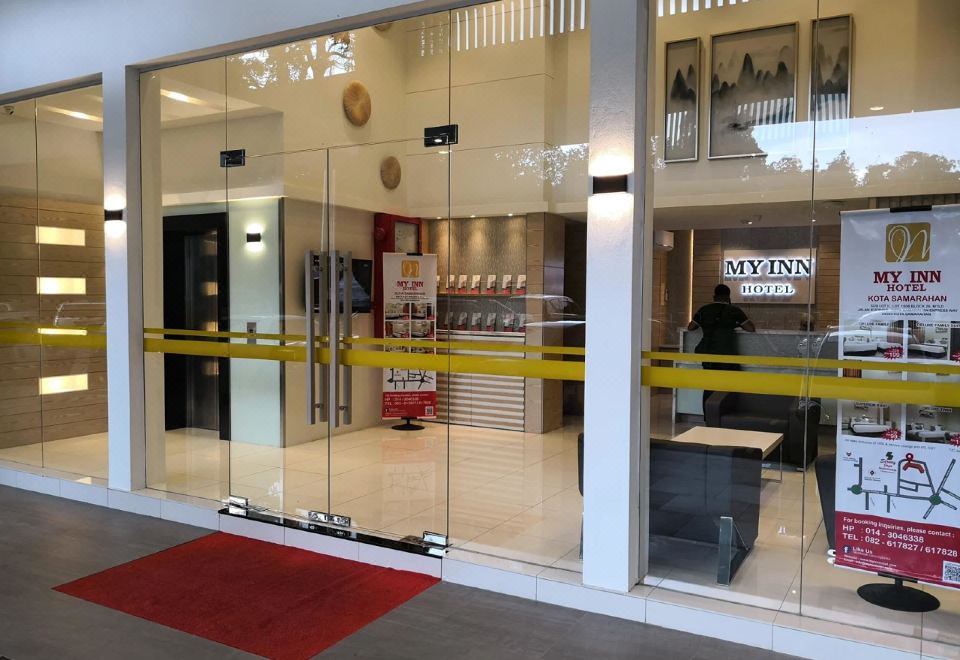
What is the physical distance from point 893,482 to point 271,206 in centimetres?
397

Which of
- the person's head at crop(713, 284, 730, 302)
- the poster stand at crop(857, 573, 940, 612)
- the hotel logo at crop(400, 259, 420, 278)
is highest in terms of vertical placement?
the hotel logo at crop(400, 259, 420, 278)

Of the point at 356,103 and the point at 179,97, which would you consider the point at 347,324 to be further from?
the point at 179,97

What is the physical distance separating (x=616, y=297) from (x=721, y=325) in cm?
54

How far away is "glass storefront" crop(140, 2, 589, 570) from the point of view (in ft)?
14.0

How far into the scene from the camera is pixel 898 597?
11.6 feet

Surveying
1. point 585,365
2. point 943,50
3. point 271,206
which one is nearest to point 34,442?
point 271,206

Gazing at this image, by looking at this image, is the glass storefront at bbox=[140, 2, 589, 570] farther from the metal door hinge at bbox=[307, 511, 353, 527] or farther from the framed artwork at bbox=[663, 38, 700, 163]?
the framed artwork at bbox=[663, 38, 700, 163]

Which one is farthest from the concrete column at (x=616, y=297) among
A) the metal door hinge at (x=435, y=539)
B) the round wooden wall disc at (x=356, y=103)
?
the round wooden wall disc at (x=356, y=103)

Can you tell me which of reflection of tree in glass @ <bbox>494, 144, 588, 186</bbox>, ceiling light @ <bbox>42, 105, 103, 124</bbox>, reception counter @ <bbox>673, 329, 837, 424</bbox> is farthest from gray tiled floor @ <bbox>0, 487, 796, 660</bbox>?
ceiling light @ <bbox>42, 105, 103, 124</bbox>

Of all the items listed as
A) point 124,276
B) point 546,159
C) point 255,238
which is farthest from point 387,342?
point 124,276

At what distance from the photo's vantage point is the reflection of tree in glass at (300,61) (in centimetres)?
500

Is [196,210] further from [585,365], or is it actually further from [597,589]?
[597,589]

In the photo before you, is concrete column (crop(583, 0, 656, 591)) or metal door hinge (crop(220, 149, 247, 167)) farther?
metal door hinge (crop(220, 149, 247, 167))

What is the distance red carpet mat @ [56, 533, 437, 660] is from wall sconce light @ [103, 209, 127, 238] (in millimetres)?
2376
